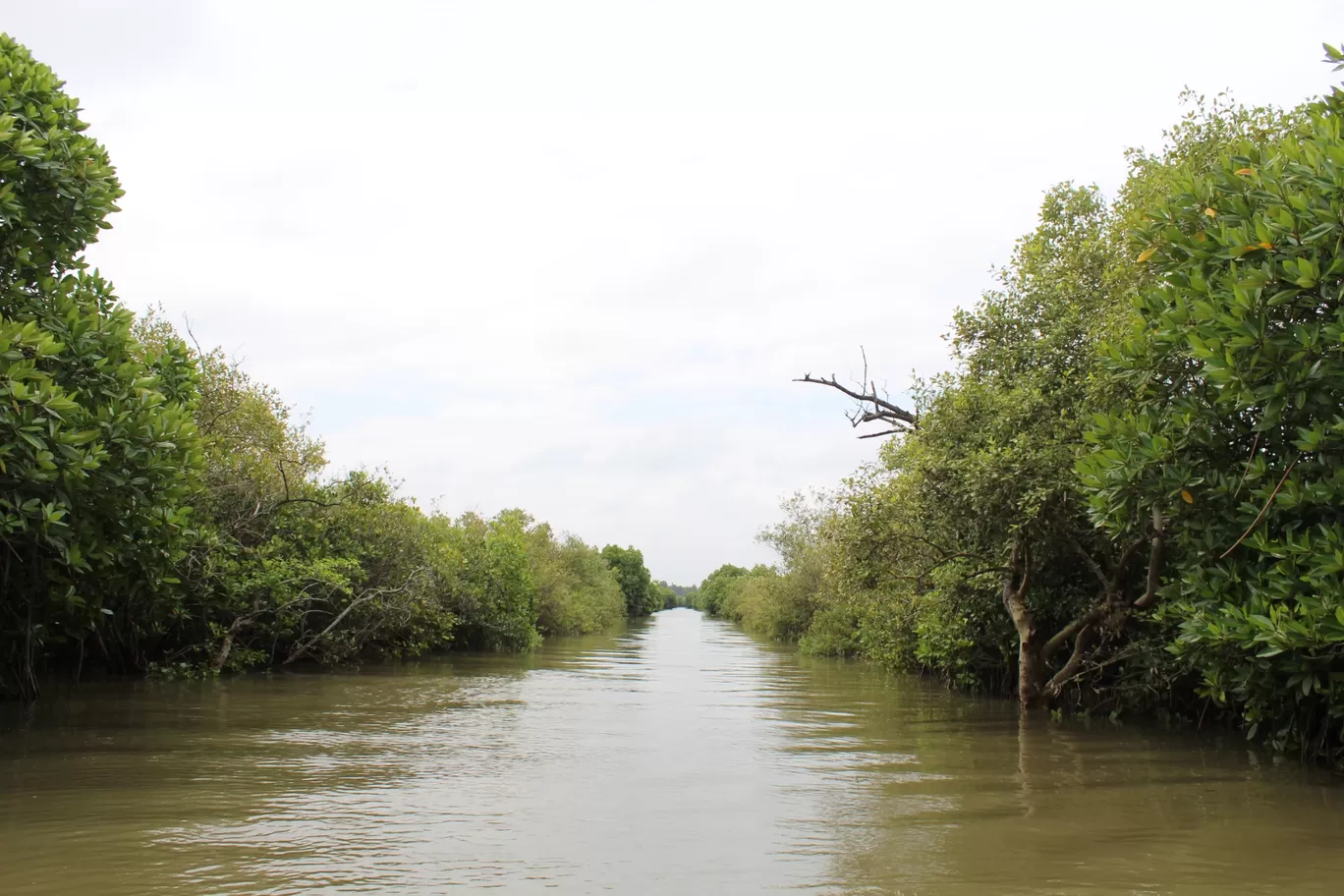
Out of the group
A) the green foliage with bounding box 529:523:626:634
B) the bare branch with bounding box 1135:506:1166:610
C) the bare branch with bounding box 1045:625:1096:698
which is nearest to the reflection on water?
the bare branch with bounding box 1045:625:1096:698

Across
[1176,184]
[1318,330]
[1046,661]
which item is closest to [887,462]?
[1046,661]

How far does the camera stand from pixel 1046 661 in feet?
56.0

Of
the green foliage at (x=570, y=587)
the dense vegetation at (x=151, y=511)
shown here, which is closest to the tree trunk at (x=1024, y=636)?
the dense vegetation at (x=151, y=511)

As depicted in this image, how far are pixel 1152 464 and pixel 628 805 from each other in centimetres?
603

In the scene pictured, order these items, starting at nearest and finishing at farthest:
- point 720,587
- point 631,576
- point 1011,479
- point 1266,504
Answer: point 1266,504 < point 1011,479 < point 631,576 < point 720,587

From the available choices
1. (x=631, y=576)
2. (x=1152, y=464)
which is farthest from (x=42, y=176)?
(x=631, y=576)

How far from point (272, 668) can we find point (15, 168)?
16149 mm

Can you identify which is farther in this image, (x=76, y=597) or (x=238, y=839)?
(x=76, y=597)

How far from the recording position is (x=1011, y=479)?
46.3ft

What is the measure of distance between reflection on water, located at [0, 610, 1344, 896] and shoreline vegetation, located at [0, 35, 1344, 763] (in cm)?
166

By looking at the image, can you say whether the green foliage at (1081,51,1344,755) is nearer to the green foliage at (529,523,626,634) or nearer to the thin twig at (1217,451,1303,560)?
the thin twig at (1217,451,1303,560)

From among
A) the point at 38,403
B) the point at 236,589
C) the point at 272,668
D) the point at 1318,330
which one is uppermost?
the point at 1318,330

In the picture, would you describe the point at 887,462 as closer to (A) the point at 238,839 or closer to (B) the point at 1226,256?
(B) the point at 1226,256

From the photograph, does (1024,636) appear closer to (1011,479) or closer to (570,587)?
(1011,479)
